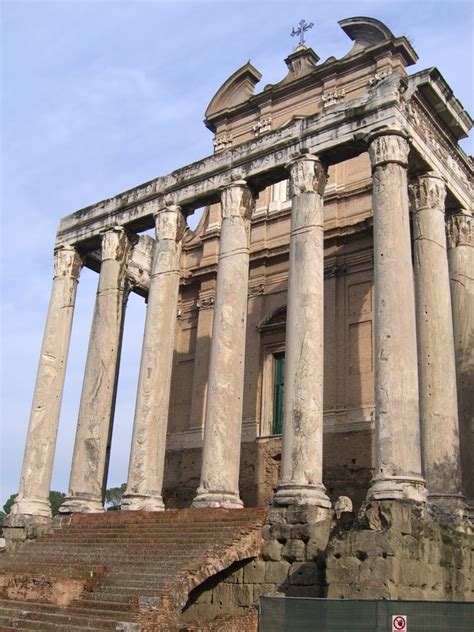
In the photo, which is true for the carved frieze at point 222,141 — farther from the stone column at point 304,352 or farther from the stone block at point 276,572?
the stone block at point 276,572

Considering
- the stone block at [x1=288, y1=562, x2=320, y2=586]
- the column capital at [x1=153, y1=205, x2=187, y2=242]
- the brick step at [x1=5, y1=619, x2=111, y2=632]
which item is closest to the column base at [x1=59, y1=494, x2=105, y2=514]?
the brick step at [x1=5, y1=619, x2=111, y2=632]

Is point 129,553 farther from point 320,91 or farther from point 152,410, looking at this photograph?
point 320,91

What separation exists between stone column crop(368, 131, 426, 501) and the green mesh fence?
4446 millimetres

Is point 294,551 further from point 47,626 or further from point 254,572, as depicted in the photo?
point 47,626

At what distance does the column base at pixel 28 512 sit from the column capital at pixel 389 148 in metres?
13.6

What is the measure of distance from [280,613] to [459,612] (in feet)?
7.90

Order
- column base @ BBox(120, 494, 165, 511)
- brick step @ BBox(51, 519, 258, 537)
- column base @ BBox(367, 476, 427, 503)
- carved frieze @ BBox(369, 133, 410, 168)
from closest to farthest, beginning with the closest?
column base @ BBox(367, 476, 427, 503) → brick step @ BBox(51, 519, 258, 537) → carved frieze @ BBox(369, 133, 410, 168) → column base @ BBox(120, 494, 165, 511)

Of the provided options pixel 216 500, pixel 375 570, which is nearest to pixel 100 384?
pixel 216 500

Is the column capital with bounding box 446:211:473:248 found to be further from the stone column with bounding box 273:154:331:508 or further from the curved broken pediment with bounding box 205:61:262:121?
the curved broken pediment with bounding box 205:61:262:121

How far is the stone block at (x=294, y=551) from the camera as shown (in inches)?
557

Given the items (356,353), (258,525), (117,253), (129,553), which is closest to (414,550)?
(258,525)

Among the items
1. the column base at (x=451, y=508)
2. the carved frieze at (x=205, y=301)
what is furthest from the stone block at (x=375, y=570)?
the carved frieze at (x=205, y=301)

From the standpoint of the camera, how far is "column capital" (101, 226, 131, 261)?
22.4m

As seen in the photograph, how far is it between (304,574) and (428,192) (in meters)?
10.1
